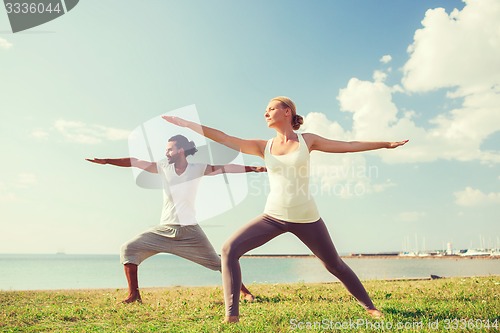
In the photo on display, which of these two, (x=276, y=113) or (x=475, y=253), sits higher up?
(x=276, y=113)

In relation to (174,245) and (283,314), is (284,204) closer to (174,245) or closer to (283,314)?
(283,314)

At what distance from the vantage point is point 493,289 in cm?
849

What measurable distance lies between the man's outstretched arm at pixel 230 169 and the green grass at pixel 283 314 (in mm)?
2310

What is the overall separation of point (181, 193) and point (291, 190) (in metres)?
2.93

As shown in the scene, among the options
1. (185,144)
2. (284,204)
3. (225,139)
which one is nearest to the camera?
(284,204)

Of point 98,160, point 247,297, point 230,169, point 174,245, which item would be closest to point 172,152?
point 230,169

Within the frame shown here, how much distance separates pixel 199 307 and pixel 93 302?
2711 mm

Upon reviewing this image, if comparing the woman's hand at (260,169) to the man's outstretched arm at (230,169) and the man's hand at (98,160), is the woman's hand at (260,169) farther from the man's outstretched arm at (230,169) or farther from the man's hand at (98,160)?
the man's hand at (98,160)

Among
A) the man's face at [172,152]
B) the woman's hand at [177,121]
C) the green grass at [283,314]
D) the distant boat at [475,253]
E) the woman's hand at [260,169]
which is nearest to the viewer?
the green grass at [283,314]

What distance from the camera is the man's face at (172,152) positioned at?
8133 mm

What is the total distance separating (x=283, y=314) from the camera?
20.1 feet

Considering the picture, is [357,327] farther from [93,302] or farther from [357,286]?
[93,302]

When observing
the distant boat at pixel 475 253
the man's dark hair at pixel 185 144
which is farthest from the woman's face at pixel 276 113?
the distant boat at pixel 475 253

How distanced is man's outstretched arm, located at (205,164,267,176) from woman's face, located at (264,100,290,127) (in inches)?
62.3
